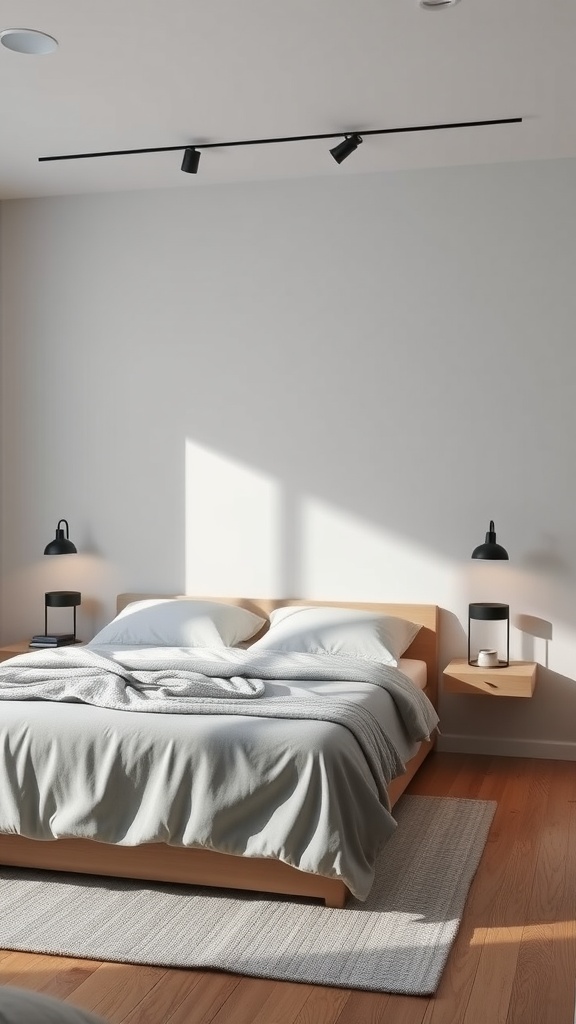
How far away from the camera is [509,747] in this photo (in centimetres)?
475

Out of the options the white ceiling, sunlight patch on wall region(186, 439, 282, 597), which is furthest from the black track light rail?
sunlight patch on wall region(186, 439, 282, 597)

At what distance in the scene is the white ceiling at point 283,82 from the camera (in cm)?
324

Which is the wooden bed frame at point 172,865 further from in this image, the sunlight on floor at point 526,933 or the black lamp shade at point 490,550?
the black lamp shade at point 490,550

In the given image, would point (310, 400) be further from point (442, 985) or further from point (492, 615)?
point (442, 985)

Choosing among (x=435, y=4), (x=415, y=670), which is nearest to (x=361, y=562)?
(x=415, y=670)

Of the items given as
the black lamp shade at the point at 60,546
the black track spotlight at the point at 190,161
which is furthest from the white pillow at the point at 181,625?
the black track spotlight at the point at 190,161

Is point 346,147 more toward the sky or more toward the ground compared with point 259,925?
more toward the sky

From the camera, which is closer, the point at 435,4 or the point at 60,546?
the point at 435,4

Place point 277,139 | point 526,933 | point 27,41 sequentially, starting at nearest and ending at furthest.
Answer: point 526,933 < point 27,41 < point 277,139

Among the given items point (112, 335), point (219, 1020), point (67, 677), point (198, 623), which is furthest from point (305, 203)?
point (219, 1020)

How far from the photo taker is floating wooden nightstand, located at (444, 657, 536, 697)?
14.3 ft

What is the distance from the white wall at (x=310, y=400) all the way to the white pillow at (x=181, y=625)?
0.31m

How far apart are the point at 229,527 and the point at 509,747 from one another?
1671mm

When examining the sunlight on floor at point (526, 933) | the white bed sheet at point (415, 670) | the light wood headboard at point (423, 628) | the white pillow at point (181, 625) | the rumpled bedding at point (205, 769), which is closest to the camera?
the sunlight on floor at point (526, 933)
